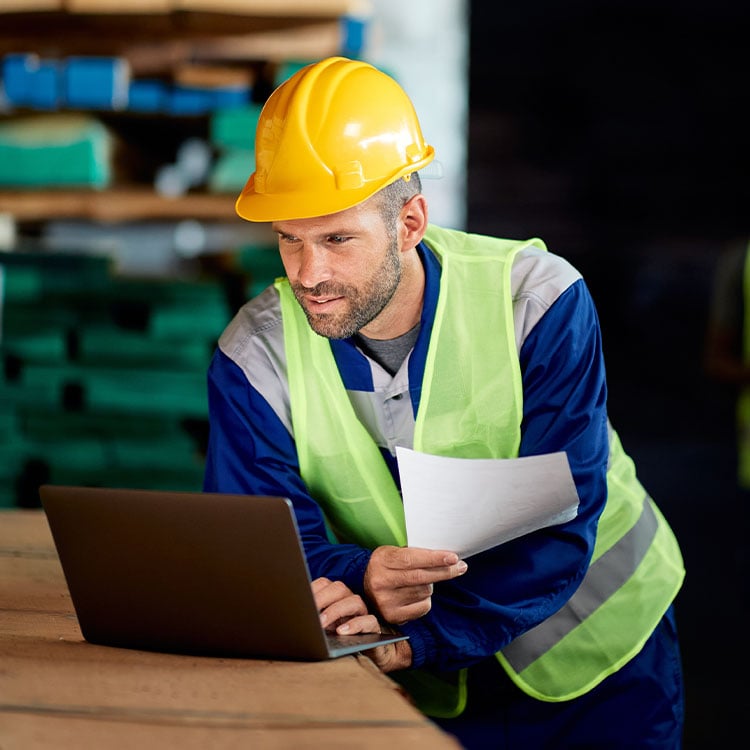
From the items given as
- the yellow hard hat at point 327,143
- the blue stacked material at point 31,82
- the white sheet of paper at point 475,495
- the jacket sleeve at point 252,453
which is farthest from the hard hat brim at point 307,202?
the blue stacked material at point 31,82

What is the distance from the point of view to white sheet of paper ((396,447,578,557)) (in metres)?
1.79

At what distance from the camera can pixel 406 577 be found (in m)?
1.85

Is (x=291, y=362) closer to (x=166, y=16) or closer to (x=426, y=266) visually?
(x=426, y=266)

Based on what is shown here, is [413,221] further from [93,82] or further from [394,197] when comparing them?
[93,82]

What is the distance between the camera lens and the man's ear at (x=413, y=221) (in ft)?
7.07

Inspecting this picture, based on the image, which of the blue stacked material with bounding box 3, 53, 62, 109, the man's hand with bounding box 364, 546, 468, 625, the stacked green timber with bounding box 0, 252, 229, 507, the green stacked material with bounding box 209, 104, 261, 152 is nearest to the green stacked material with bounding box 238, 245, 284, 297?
the stacked green timber with bounding box 0, 252, 229, 507

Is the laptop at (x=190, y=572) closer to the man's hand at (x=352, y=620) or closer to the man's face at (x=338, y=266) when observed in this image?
the man's hand at (x=352, y=620)

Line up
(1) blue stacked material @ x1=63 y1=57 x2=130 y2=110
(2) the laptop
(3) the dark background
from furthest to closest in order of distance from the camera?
(3) the dark background → (1) blue stacked material @ x1=63 y1=57 x2=130 y2=110 → (2) the laptop

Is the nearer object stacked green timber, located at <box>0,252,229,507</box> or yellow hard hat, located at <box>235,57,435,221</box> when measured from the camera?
Result: yellow hard hat, located at <box>235,57,435,221</box>

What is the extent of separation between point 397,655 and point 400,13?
3618mm

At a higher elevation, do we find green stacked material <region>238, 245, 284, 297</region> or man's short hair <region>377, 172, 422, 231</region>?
man's short hair <region>377, 172, 422, 231</region>

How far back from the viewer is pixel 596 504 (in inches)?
78.8

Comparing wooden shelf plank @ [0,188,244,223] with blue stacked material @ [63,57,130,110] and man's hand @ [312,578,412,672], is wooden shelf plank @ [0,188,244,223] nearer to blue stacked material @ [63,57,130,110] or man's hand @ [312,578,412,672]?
blue stacked material @ [63,57,130,110]

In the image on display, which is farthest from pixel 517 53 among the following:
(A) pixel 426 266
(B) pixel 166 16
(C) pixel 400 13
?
(A) pixel 426 266
